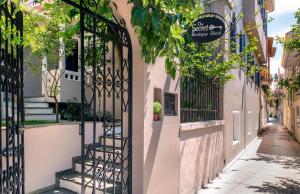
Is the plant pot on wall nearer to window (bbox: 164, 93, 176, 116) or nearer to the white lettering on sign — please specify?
window (bbox: 164, 93, 176, 116)

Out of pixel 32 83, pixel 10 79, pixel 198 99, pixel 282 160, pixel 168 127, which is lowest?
pixel 282 160

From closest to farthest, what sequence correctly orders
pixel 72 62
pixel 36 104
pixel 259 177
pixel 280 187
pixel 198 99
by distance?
1. pixel 198 99
2. pixel 280 187
3. pixel 36 104
4. pixel 259 177
5. pixel 72 62

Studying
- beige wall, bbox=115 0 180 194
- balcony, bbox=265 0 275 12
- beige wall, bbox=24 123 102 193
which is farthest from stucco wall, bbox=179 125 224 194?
balcony, bbox=265 0 275 12

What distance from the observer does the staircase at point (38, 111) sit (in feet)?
25.5

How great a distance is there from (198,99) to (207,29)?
183 centimetres

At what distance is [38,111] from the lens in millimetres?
8203

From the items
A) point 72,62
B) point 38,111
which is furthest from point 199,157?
point 72,62

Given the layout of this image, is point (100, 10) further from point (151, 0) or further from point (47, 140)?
point (47, 140)

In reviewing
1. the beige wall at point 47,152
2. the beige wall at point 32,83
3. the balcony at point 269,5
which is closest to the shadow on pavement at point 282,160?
the beige wall at point 47,152

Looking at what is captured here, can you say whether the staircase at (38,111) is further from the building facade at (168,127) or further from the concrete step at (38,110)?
the building facade at (168,127)

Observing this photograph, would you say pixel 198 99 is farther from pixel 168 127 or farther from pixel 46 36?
pixel 46 36

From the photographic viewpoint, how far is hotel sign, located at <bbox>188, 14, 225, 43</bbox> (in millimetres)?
6637

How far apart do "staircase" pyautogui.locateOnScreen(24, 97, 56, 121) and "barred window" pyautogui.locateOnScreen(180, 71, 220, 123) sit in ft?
12.6

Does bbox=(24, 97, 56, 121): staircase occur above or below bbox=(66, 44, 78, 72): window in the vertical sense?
below
